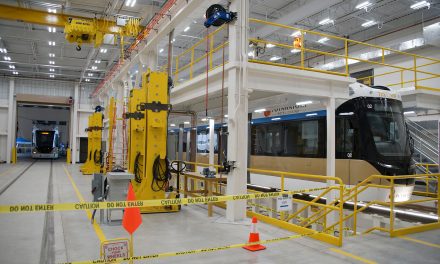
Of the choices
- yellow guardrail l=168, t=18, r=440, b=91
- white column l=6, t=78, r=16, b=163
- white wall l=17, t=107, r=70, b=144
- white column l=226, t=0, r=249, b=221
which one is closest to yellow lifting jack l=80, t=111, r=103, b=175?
yellow guardrail l=168, t=18, r=440, b=91

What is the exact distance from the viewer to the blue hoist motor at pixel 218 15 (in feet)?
25.5

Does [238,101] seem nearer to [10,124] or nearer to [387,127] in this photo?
[387,127]

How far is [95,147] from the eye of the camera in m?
20.7

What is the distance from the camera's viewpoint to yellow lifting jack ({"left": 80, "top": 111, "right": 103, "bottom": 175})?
65.7 feet

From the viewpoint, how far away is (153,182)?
869cm

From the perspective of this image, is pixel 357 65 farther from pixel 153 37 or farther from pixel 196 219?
pixel 196 219

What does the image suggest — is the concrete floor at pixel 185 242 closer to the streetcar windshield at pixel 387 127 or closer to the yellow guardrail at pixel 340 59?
the streetcar windshield at pixel 387 127

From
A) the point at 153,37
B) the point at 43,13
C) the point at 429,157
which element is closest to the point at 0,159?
the point at 43,13

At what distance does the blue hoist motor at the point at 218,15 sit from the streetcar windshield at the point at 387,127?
4920 mm

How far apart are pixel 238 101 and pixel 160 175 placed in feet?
9.26

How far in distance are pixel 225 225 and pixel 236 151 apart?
1700 millimetres

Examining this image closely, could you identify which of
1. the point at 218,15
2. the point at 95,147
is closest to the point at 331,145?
the point at 218,15

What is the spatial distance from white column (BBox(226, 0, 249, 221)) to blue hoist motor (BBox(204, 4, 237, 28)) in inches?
7.3

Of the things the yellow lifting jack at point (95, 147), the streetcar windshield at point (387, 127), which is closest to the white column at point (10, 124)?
the yellow lifting jack at point (95, 147)
